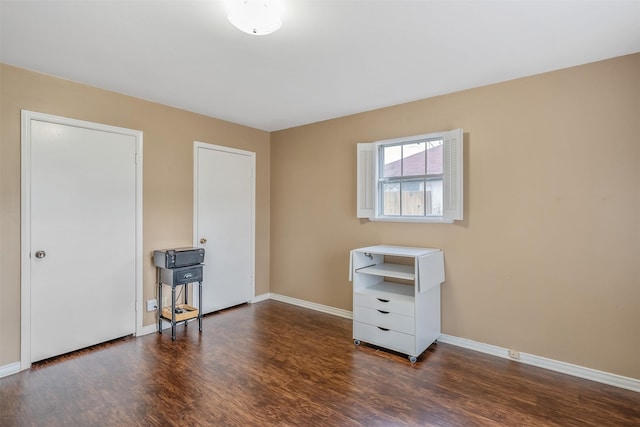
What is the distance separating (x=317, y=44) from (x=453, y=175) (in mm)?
1757

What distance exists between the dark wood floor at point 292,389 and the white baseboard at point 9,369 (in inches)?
2.6

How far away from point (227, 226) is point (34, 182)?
2018mm

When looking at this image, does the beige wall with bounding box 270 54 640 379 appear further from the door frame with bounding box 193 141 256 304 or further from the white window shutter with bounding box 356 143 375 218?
the door frame with bounding box 193 141 256 304

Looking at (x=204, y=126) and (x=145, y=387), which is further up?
(x=204, y=126)

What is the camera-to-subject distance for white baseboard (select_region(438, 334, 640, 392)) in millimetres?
2469

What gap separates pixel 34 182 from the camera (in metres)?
2.74

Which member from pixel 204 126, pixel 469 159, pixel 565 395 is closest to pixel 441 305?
pixel 565 395

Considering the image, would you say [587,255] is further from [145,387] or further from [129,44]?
[129,44]

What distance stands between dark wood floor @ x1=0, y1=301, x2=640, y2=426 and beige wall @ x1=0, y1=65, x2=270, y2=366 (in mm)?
652

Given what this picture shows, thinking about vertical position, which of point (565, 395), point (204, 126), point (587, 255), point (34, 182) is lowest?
point (565, 395)

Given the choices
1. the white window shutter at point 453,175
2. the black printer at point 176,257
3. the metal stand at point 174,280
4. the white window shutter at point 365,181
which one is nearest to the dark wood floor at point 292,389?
the metal stand at point 174,280

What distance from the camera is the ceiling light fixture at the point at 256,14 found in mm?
1814

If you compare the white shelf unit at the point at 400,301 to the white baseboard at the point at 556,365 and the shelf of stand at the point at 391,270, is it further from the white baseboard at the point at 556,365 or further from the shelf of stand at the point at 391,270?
the white baseboard at the point at 556,365

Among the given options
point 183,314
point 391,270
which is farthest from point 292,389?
point 183,314
